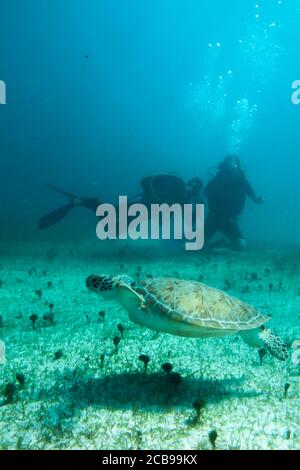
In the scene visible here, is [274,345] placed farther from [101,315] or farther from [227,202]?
[227,202]

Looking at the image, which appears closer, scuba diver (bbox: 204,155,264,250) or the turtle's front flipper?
the turtle's front flipper

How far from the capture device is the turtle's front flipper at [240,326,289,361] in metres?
4.27

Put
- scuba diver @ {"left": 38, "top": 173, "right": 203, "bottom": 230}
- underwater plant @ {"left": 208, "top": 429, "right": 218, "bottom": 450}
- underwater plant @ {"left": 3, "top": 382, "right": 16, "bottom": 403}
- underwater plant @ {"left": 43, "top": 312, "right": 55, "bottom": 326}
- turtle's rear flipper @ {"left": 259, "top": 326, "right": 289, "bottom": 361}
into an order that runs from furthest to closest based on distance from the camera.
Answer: scuba diver @ {"left": 38, "top": 173, "right": 203, "bottom": 230} → underwater plant @ {"left": 43, "top": 312, "right": 55, "bottom": 326} → turtle's rear flipper @ {"left": 259, "top": 326, "right": 289, "bottom": 361} → underwater plant @ {"left": 3, "top": 382, "right": 16, "bottom": 403} → underwater plant @ {"left": 208, "top": 429, "right": 218, "bottom": 450}

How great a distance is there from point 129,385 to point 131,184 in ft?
309

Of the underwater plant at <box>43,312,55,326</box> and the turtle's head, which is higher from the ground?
the turtle's head

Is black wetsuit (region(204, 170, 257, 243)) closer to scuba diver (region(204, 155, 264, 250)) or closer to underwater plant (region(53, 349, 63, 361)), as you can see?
scuba diver (region(204, 155, 264, 250))

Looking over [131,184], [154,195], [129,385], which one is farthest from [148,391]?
[131,184]

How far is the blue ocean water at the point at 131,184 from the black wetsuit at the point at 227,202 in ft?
4.61

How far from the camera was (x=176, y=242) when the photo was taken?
59.7 ft

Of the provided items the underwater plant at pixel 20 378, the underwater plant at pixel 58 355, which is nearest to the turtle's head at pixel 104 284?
the underwater plant at pixel 20 378

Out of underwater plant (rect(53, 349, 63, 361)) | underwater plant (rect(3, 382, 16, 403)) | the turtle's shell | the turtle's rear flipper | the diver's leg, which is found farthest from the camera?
the diver's leg

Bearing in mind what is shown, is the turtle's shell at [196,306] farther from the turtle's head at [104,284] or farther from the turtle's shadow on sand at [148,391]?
the turtle's shadow on sand at [148,391]

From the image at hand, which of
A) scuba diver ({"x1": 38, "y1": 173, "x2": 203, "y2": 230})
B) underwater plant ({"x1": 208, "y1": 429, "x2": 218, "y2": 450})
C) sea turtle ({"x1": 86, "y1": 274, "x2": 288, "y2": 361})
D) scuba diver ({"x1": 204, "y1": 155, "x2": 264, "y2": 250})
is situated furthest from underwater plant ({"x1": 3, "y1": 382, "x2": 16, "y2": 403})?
scuba diver ({"x1": 204, "y1": 155, "x2": 264, "y2": 250})
